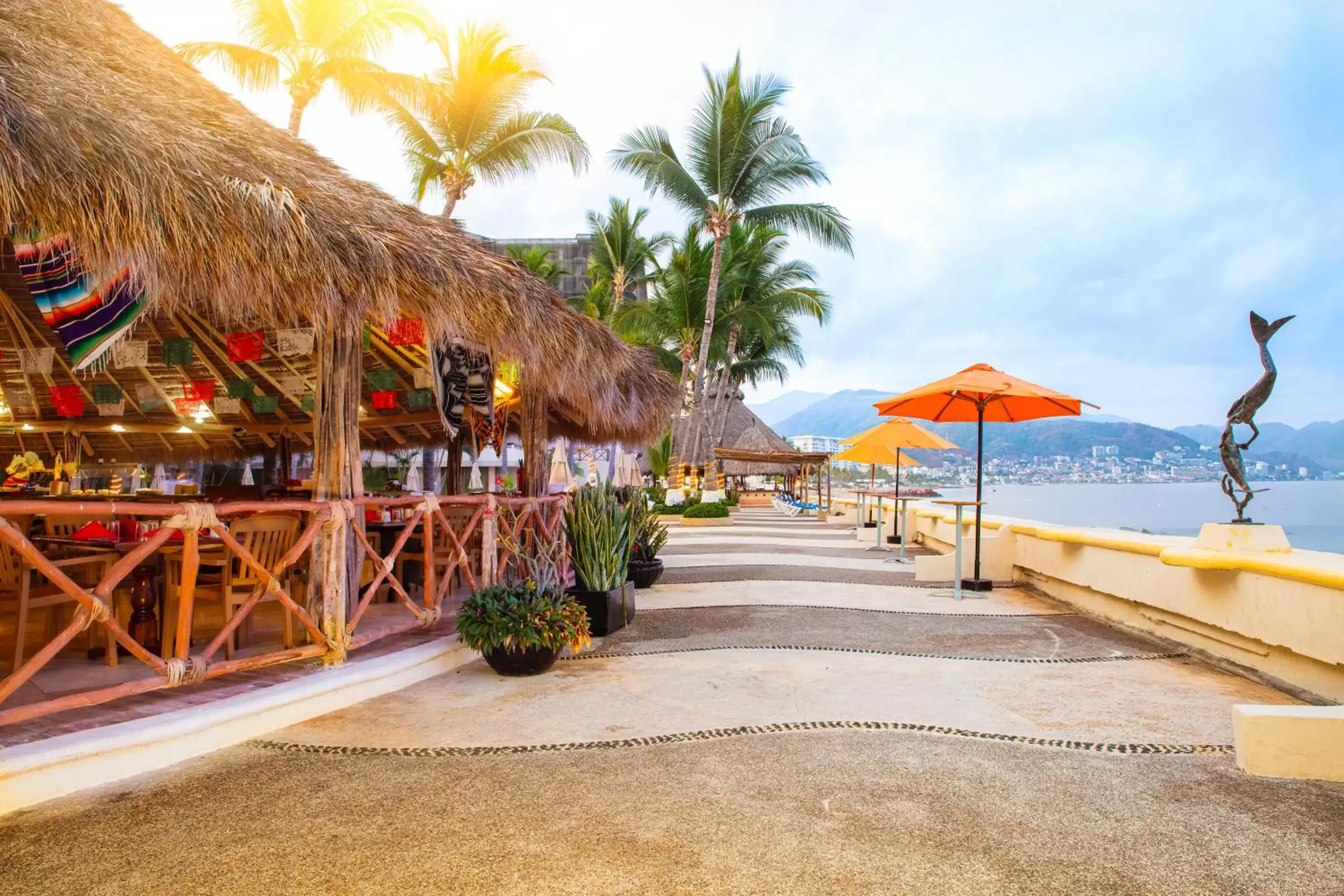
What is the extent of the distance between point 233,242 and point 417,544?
4054mm

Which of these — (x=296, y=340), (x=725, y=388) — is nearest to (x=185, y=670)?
(x=296, y=340)

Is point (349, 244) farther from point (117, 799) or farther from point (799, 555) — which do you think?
point (799, 555)

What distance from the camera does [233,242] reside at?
319 cm

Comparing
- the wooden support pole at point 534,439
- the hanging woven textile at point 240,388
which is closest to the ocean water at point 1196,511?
the wooden support pole at point 534,439

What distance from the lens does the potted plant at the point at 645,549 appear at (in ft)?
26.0

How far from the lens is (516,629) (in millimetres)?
4258

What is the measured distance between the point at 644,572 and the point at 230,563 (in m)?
4.55

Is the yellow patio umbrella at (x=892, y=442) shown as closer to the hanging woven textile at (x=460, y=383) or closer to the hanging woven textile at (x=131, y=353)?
the hanging woven textile at (x=460, y=383)

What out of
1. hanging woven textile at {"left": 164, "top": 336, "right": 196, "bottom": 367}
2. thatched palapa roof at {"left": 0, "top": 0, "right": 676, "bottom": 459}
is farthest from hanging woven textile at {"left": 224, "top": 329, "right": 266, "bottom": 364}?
thatched palapa roof at {"left": 0, "top": 0, "right": 676, "bottom": 459}

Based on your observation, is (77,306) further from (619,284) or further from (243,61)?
(619,284)

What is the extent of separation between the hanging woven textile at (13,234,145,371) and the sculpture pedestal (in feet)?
21.6

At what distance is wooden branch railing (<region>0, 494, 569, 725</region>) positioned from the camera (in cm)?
279

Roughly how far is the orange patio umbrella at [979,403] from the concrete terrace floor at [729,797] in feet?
10.2

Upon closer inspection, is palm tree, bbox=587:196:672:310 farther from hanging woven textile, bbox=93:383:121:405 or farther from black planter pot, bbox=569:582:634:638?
black planter pot, bbox=569:582:634:638
